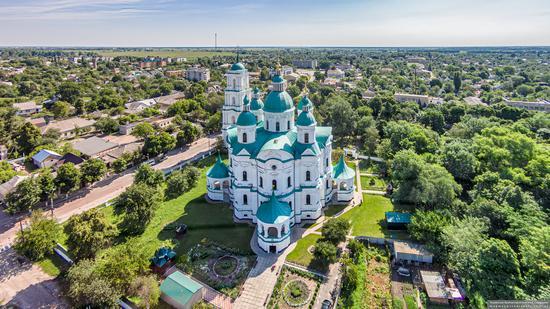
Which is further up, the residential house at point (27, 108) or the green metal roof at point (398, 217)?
the residential house at point (27, 108)

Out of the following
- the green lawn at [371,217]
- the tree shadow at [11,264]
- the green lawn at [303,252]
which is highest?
the green lawn at [371,217]

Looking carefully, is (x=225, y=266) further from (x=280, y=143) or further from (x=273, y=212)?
(x=280, y=143)

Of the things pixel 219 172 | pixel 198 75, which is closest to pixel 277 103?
pixel 219 172

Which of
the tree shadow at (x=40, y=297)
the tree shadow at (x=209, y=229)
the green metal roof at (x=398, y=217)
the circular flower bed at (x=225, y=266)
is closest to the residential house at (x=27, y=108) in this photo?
the tree shadow at (x=209, y=229)

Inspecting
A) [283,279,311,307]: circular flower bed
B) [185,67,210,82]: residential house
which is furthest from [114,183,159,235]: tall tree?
[185,67,210,82]: residential house

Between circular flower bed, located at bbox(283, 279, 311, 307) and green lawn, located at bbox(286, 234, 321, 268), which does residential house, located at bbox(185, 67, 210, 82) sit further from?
circular flower bed, located at bbox(283, 279, 311, 307)

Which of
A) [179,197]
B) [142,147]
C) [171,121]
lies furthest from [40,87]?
[179,197]

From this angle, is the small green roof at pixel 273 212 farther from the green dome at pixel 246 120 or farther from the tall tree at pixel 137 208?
the tall tree at pixel 137 208
